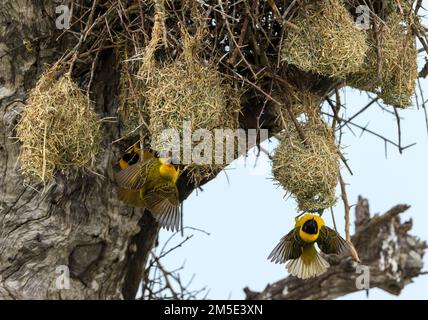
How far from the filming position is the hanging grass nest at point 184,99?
2.64 meters

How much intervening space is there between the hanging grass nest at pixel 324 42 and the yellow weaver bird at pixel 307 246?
0.45 metres

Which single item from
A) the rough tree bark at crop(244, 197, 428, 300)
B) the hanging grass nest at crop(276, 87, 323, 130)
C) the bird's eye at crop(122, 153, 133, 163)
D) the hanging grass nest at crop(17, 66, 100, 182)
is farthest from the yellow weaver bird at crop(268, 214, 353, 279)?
the rough tree bark at crop(244, 197, 428, 300)

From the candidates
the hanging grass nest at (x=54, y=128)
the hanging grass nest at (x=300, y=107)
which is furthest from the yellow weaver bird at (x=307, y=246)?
the hanging grass nest at (x=54, y=128)

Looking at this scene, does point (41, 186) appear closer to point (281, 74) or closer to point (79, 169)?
A: point (79, 169)

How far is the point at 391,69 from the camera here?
292 cm

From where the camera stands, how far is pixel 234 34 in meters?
2.87

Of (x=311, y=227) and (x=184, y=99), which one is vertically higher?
(x=184, y=99)

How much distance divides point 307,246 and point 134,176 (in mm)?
563

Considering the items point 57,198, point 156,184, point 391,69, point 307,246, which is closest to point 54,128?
point 156,184

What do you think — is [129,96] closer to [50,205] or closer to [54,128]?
[54,128]

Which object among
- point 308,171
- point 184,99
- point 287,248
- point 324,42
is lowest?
point 287,248

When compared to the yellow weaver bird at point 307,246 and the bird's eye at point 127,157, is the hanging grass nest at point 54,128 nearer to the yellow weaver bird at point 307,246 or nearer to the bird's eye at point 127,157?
the bird's eye at point 127,157
